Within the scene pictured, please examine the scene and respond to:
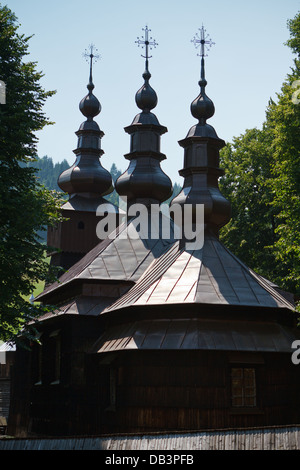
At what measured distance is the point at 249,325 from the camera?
20.0 meters

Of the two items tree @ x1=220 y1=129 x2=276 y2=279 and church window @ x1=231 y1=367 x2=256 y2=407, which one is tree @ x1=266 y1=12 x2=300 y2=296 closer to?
church window @ x1=231 y1=367 x2=256 y2=407

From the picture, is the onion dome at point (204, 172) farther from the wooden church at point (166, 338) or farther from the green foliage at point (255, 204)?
the green foliage at point (255, 204)

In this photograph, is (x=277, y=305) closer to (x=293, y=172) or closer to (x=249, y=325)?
(x=249, y=325)

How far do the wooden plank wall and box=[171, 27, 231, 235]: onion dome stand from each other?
1305 centimetres

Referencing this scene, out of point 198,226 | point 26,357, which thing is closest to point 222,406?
point 198,226

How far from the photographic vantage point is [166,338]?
19.3 meters

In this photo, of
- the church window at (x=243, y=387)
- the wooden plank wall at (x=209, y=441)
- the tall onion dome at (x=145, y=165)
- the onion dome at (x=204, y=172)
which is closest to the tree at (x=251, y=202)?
the tall onion dome at (x=145, y=165)

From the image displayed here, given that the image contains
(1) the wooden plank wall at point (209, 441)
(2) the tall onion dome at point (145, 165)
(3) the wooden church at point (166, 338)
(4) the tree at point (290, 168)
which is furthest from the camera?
(2) the tall onion dome at point (145, 165)

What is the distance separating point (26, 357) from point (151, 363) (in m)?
11.4

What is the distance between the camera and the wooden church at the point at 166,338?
740 inches

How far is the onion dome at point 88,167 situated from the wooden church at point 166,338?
367 centimetres

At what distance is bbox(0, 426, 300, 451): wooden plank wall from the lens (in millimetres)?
11648

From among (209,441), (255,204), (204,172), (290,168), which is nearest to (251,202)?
(255,204)

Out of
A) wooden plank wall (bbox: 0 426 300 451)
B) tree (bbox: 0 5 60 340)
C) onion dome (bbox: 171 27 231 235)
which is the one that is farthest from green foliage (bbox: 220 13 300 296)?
wooden plank wall (bbox: 0 426 300 451)
